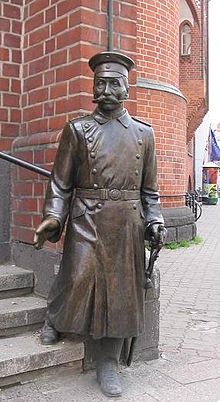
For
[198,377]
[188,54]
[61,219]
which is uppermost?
[188,54]

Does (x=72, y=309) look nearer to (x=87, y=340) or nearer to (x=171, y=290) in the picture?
(x=87, y=340)

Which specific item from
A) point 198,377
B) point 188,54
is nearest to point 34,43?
point 198,377

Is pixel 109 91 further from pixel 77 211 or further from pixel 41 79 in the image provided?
pixel 41 79

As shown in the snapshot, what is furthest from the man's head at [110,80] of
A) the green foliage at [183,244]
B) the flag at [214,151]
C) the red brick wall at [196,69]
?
the flag at [214,151]

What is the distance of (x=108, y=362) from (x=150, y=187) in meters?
1.12

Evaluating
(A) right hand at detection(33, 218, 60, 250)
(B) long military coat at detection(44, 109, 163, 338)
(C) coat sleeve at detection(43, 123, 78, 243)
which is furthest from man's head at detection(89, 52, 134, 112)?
(A) right hand at detection(33, 218, 60, 250)

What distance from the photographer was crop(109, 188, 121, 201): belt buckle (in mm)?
2998

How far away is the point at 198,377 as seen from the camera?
11.1 ft

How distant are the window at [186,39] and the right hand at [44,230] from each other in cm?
1536

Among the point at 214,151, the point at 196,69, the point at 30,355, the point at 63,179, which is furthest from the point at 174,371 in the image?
the point at 214,151

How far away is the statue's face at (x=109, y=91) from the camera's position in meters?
2.93

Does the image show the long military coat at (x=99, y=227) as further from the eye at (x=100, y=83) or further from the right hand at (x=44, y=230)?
the eye at (x=100, y=83)

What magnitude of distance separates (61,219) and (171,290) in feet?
11.9

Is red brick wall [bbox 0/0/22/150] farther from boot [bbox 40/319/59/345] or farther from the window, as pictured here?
the window
